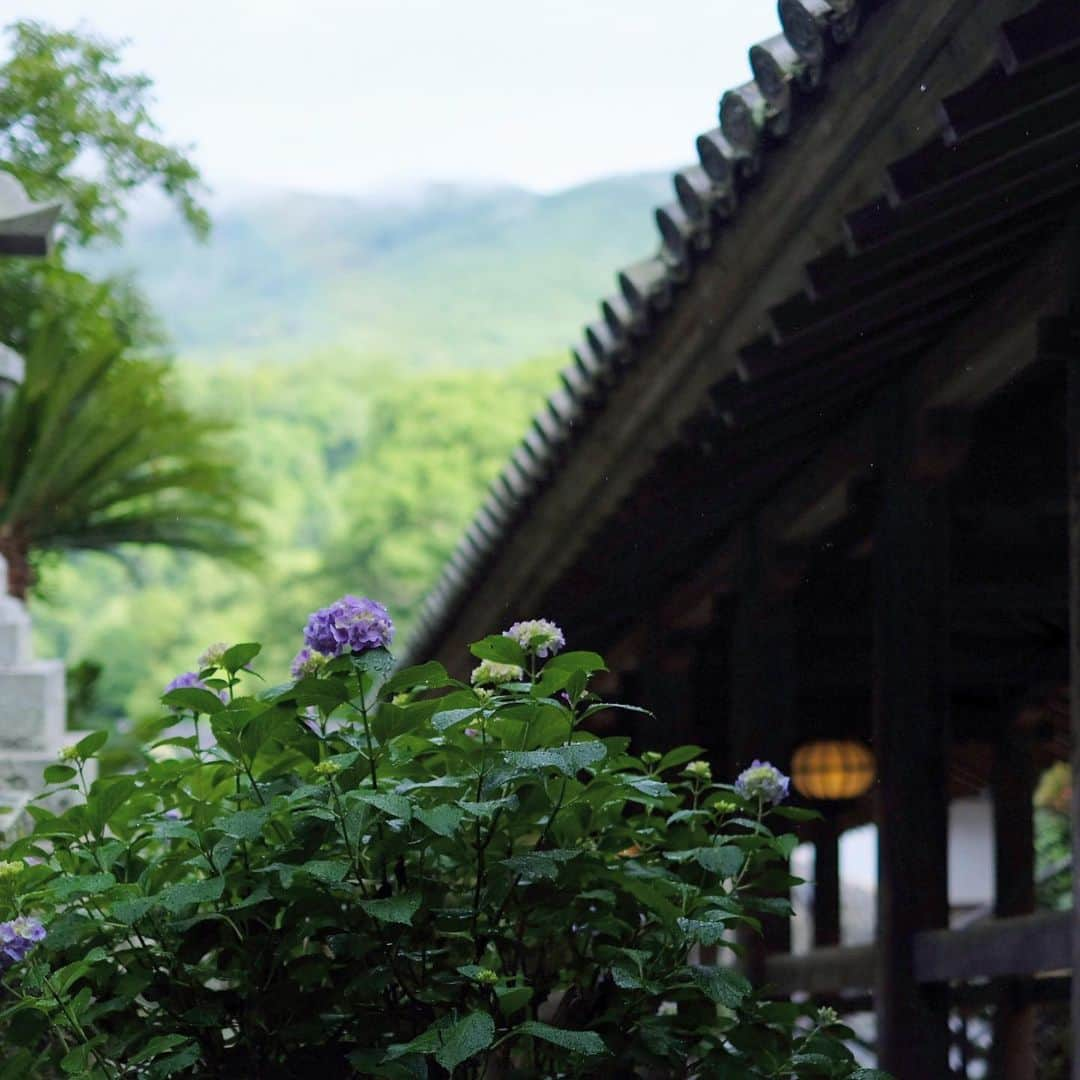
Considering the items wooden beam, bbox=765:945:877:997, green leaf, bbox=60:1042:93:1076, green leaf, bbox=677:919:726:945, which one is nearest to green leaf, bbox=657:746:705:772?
green leaf, bbox=677:919:726:945

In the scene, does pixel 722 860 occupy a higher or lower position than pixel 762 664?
lower

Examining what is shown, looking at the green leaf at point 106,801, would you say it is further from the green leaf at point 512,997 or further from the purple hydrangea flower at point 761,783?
the purple hydrangea flower at point 761,783

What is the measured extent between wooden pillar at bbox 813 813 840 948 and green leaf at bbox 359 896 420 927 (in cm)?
749

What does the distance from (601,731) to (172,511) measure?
418 centimetres

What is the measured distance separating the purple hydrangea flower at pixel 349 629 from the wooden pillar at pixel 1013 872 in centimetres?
633

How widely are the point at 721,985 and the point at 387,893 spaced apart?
43 centimetres

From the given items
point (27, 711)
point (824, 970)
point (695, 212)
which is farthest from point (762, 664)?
point (695, 212)

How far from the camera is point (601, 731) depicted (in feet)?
27.2

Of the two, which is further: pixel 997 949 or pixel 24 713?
pixel 24 713

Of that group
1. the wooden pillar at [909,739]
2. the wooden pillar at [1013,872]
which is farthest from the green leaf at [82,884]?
the wooden pillar at [1013,872]

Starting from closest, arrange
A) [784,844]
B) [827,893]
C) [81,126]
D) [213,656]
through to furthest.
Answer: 1. [213,656]
2. [784,844]
3. [827,893]
4. [81,126]

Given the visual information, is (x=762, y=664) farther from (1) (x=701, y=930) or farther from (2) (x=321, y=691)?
(2) (x=321, y=691)

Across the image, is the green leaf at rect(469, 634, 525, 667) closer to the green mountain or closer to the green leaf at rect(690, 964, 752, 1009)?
the green leaf at rect(690, 964, 752, 1009)

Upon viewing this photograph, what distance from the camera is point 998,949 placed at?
3.91m
